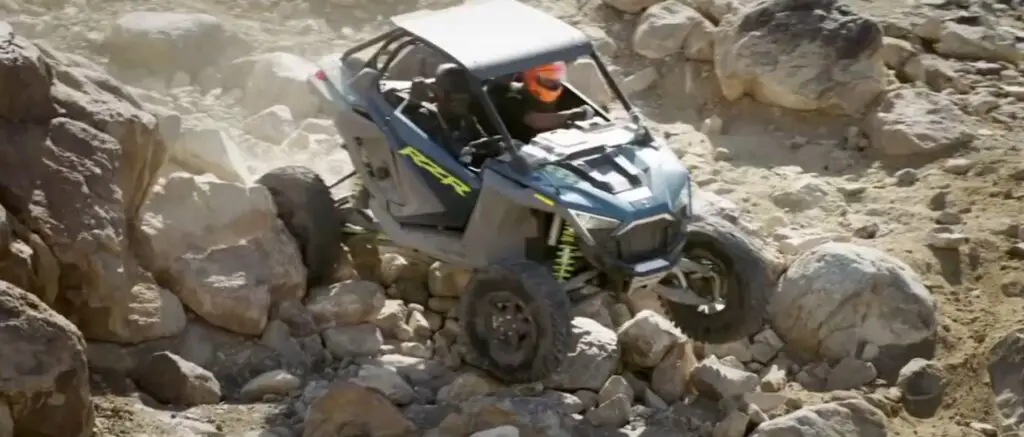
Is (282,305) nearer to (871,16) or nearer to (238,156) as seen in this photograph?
(238,156)

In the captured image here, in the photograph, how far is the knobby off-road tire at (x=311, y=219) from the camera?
7.41m

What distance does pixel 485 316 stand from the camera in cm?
673

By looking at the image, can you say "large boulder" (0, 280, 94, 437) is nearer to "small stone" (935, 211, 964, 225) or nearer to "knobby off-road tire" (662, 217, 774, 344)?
"knobby off-road tire" (662, 217, 774, 344)

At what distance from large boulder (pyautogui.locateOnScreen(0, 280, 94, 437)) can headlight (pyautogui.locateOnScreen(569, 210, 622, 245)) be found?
2240mm

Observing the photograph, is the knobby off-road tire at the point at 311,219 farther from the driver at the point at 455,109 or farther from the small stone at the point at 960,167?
the small stone at the point at 960,167

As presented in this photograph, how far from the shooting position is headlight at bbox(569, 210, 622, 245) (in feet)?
21.1

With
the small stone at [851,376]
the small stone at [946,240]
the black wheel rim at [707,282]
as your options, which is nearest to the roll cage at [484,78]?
the black wheel rim at [707,282]

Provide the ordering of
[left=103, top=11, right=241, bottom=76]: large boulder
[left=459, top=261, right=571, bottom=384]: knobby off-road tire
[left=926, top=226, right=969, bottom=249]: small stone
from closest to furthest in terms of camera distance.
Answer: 1. [left=459, top=261, right=571, bottom=384]: knobby off-road tire
2. [left=926, top=226, right=969, bottom=249]: small stone
3. [left=103, top=11, right=241, bottom=76]: large boulder

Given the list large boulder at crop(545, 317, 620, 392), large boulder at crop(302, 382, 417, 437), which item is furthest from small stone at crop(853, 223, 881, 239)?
large boulder at crop(302, 382, 417, 437)

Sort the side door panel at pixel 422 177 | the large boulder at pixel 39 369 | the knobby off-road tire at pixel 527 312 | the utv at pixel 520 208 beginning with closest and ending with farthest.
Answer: the large boulder at pixel 39 369 < the knobby off-road tire at pixel 527 312 < the utv at pixel 520 208 < the side door panel at pixel 422 177

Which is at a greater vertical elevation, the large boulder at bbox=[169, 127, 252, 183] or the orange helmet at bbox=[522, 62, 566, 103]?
the orange helmet at bbox=[522, 62, 566, 103]

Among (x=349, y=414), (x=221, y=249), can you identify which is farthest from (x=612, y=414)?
(x=221, y=249)

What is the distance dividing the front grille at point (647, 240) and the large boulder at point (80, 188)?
2.13 meters

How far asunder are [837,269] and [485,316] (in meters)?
1.90
